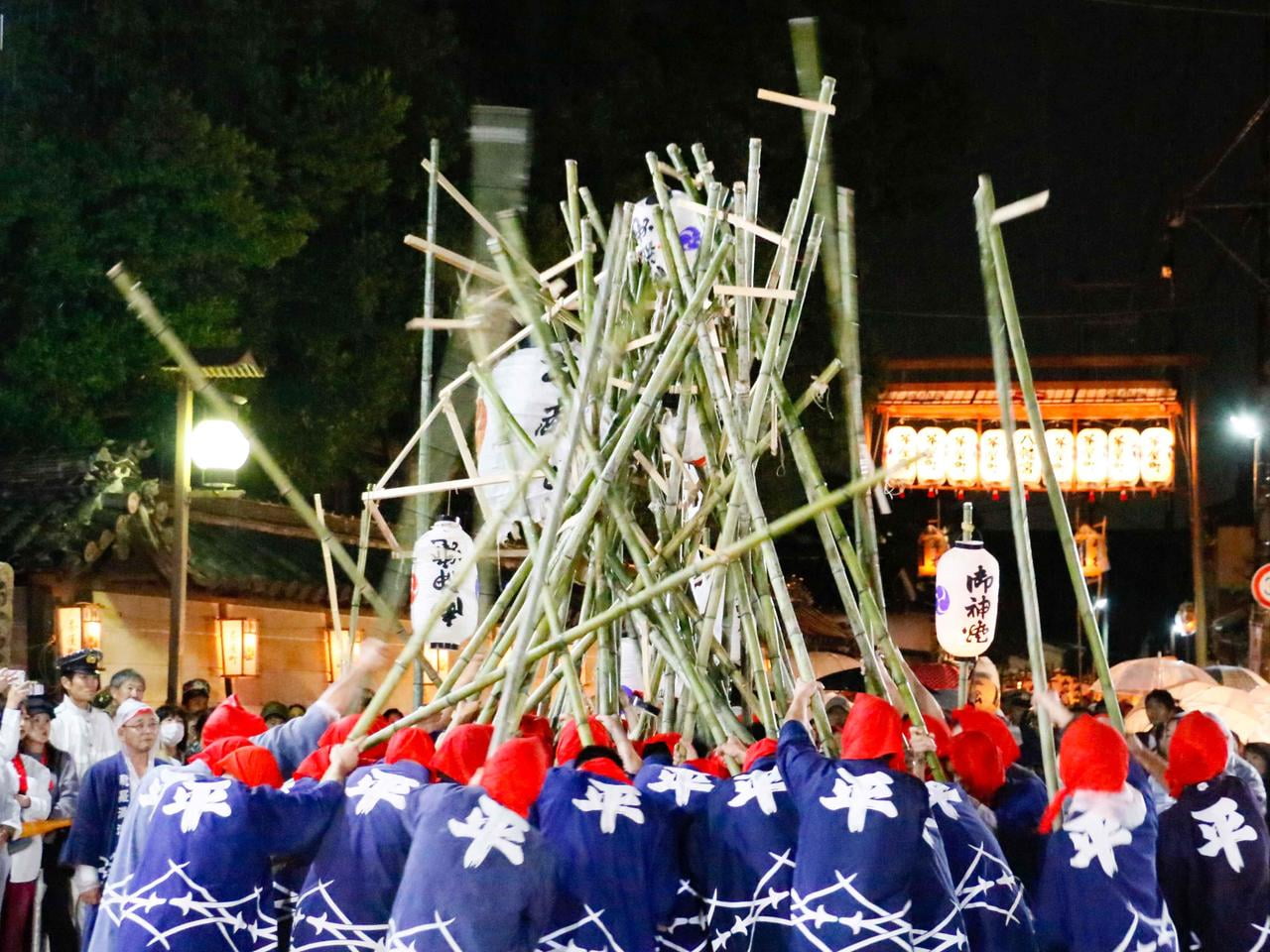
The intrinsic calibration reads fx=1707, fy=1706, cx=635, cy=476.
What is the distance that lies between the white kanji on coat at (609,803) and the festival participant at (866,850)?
0.44 metres

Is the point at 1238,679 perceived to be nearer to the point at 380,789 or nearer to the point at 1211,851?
the point at 1211,851

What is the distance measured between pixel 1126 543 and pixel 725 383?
3726cm

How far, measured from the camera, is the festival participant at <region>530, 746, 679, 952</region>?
4.79m

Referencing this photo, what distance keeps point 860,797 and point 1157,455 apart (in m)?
16.7

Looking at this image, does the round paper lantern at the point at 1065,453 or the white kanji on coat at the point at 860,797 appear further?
the round paper lantern at the point at 1065,453

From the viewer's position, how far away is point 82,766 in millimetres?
8055

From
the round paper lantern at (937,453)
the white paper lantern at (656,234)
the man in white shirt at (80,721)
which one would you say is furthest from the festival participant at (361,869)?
the round paper lantern at (937,453)

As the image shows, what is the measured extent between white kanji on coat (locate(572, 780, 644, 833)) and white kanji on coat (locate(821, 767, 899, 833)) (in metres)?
0.54

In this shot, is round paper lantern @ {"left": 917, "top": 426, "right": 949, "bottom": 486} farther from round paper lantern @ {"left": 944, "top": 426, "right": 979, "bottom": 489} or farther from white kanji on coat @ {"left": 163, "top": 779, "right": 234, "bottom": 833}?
white kanji on coat @ {"left": 163, "top": 779, "right": 234, "bottom": 833}

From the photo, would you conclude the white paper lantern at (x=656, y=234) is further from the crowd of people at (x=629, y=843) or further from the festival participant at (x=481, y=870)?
the festival participant at (x=481, y=870)

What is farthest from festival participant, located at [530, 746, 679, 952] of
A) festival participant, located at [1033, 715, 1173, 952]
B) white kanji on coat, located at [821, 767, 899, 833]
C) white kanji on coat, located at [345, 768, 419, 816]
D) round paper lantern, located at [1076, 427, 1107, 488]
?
round paper lantern, located at [1076, 427, 1107, 488]

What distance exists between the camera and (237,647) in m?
13.7

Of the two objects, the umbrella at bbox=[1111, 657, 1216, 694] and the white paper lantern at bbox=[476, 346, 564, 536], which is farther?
the umbrella at bbox=[1111, 657, 1216, 694]

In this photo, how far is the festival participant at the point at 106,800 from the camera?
6.67 m
